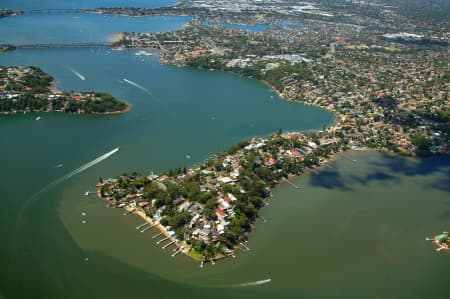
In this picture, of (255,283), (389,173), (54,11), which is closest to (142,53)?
(389,173)

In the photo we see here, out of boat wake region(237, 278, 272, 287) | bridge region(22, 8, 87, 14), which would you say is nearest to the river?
boat wake region(237, 278, 272, 287)

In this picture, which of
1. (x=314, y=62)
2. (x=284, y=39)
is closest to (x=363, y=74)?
(x=314, y=62)

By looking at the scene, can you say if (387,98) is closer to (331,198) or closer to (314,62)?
(314,62)

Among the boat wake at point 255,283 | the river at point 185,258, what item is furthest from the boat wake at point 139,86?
the boat wake at point 255,283

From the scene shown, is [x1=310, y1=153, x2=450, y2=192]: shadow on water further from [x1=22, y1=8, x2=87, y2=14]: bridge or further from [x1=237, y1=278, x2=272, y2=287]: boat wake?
[x1=22, y1=8, x2=87, y2=14]: bridge

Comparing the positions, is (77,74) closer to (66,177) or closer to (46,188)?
(66,177)

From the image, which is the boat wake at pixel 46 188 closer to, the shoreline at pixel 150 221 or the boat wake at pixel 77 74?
the shoreline at pixel 150 221
